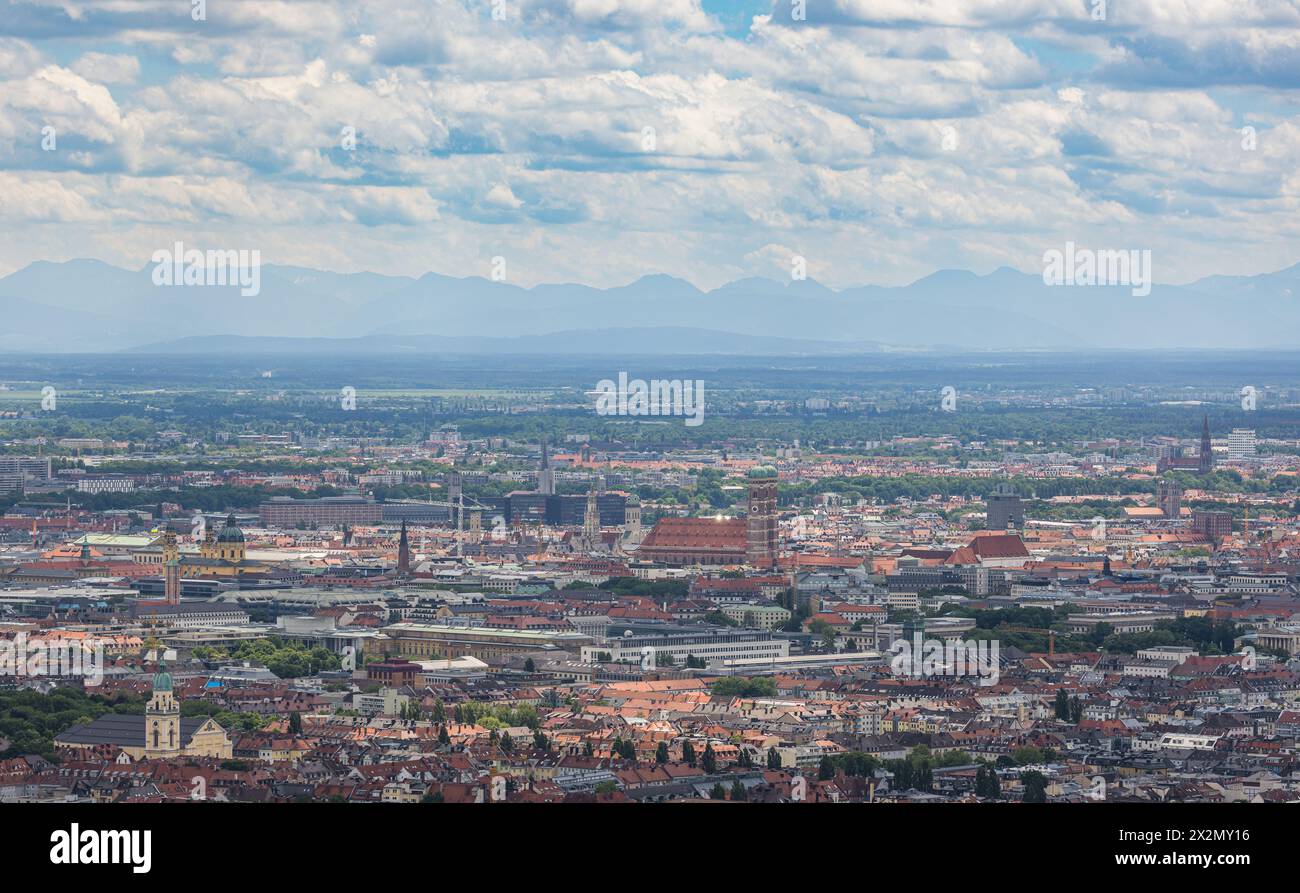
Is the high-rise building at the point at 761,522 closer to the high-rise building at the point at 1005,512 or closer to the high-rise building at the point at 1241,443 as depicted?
the high-rise building at the point at 1005,512

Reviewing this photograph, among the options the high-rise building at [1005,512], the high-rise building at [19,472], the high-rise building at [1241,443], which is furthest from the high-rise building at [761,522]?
the high-rise building at [1241,443]

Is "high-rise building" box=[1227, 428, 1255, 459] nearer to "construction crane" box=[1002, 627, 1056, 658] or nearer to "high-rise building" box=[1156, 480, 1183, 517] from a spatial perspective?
"high-rise building" box=[1156, 480, 1183, 517]

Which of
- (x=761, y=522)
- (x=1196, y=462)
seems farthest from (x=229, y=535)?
(x=1196, y=462)

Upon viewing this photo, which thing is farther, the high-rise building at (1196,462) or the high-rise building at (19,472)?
the high-rise building at (1196,462)

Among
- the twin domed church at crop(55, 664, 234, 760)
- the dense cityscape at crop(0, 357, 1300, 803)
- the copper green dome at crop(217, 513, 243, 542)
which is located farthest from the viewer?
the copper green dome at crop(217, 513, 243, 542)

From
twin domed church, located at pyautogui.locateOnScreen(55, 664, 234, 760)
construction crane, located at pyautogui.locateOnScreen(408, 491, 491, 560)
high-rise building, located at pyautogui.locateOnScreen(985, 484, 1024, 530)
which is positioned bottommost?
construction crane, located at pyautogui.locateOnScreen(408, 491, 491, 560)

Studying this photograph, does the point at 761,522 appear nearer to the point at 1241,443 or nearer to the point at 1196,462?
the point at 1196,462

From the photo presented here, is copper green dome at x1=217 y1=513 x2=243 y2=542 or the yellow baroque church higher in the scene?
copper green dome at x1=217 y1=513 x2=243 y2=542

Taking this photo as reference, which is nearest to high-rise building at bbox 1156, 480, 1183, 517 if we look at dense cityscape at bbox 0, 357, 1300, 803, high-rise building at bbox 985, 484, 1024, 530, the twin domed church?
dense cityscape at bbox 0, 357, 1300, 803
